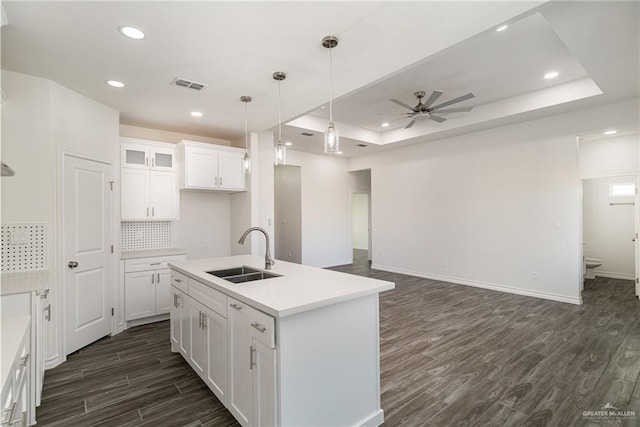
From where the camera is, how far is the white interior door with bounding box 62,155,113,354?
3135 millimetres

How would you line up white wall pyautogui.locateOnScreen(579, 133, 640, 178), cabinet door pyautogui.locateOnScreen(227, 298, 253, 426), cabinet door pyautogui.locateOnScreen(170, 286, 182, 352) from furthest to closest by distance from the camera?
white wall pyautogui.locateOnScreen(579, 133, 640, 178) < cabinet door pyautogui.locateOnScreen(170, 286, 182, 352) < cabinet door pyautogui.locateOnScreen(227, 298, 253, 426)

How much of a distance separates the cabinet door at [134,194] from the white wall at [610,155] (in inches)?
290

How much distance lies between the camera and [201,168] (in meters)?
4.56

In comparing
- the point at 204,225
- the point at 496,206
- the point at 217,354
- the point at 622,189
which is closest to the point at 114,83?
the point at 204,225

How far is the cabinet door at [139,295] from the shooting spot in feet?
12.7

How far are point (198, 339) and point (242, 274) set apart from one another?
2.16 ft

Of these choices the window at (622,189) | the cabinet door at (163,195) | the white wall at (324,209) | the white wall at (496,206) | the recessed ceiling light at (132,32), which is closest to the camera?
the recessed ceiling light at (132,32)

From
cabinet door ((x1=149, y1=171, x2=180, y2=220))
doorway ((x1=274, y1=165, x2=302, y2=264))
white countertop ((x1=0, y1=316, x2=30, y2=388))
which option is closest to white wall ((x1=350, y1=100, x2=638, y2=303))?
doorway ((x1=274, y1=165, x2=302, y2=264))

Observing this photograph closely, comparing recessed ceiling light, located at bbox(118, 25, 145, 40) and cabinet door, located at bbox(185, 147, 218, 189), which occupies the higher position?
recessed ceiling light, located at bbox(118, 25, 145, 40)

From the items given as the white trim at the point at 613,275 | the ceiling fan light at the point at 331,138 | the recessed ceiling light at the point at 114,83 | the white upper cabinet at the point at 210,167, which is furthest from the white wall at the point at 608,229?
the recessed ceiling light at the point at 114,83

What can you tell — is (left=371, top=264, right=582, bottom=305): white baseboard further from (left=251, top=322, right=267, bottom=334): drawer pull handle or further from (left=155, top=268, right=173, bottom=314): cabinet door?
(left=251, top=322, right=267, bottom=334): drawer pull handle

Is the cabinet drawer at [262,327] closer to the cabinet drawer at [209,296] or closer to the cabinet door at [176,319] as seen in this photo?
the cabinet drawer at [209,296]

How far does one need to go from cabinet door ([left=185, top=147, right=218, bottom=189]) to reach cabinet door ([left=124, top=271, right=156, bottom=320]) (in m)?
1.41

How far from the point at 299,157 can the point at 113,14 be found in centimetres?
526
